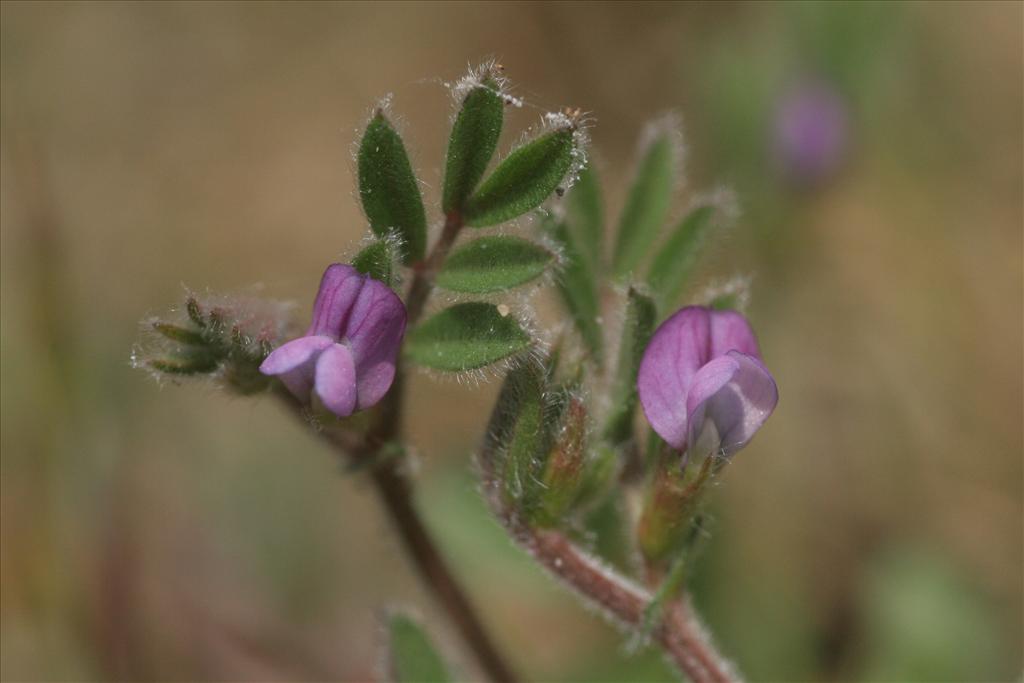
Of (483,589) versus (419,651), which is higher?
Answer: (419,651)

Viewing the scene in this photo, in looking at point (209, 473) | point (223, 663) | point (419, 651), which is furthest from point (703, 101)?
point (419, 651)

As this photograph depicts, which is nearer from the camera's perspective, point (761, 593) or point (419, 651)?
point (419, 651)

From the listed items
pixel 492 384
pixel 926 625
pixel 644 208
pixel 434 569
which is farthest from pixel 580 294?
pixel 926 625

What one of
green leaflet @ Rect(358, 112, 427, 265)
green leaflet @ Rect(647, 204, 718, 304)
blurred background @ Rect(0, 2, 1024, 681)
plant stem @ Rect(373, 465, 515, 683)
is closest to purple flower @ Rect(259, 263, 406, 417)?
green leaflet @ Rect(358, 112, 427, 265)

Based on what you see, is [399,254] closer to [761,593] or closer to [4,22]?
[761,593]

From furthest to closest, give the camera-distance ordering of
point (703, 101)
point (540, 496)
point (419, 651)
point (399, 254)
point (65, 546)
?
1. point (703, 101)
2. point (65, 546)
3. point (419, 651)
4. point (540, 496)
5. point (399, 254)
